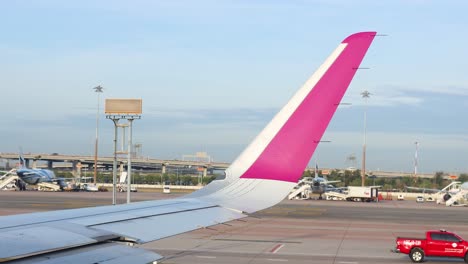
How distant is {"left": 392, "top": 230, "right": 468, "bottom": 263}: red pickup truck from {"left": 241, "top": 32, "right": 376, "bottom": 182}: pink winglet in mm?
19706

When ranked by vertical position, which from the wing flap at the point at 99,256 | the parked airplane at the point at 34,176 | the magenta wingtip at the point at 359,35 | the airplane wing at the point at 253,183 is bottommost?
the parked airplane at the point at 34,176

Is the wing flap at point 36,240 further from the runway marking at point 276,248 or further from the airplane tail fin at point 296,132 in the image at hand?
A: the runway marking at point 276,248

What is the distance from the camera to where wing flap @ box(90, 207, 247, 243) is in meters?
7.82

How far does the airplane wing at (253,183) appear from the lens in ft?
25.9

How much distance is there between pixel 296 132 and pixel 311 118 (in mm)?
290

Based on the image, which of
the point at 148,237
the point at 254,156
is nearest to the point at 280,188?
the point at 254,156

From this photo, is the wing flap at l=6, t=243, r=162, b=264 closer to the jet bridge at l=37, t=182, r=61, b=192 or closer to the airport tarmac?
the airport tarmac

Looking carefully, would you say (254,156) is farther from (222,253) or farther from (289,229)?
(289,229)

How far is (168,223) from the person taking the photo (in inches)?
344

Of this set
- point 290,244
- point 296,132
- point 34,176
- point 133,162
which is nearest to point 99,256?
point 296,132

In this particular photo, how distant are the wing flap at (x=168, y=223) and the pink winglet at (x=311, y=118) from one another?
91 cm

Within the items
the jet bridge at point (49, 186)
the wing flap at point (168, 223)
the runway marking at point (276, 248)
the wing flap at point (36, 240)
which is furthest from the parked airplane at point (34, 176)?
the wing flap at point (36, 240)

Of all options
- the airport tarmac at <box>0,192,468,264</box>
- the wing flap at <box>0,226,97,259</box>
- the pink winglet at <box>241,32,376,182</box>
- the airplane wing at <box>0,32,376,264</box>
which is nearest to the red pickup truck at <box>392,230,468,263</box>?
the airport tarmac at <box>0,192,468,264</box>

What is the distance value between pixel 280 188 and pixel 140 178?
172866 mm
